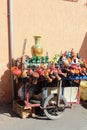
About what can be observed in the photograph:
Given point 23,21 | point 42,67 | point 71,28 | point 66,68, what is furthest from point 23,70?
point 71,28

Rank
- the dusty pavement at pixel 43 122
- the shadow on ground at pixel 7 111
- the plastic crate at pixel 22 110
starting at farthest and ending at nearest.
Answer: the shadow on ground at pixel 7 111 → the plastic crate at pixel 22 110 → the dusty pavement at pixel 43 122

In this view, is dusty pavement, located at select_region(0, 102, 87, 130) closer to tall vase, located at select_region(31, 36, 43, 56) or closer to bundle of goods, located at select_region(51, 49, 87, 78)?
bundle of goods, located at select_region(51, 49, 87, 78)

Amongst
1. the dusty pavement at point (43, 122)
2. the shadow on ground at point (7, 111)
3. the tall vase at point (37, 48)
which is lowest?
the dusty pavement at point (43, 122)

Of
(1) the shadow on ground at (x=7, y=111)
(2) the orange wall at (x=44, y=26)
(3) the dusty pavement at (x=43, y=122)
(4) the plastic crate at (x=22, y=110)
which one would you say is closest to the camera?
(3) the dusty pavement at (x=43, y=122)

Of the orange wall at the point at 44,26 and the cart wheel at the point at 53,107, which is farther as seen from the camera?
the orange wall at the point at 44,26

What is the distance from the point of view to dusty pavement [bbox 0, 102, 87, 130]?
204 inches

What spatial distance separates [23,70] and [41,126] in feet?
3.62

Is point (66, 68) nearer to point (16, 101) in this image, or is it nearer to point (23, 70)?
point (23, 70)

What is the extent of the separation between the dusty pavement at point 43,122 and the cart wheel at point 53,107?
11 cm

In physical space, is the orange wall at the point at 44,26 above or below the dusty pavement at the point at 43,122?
above

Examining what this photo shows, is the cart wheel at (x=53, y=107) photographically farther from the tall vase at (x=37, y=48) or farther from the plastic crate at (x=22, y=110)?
the tall vase at (x=37, y=48)

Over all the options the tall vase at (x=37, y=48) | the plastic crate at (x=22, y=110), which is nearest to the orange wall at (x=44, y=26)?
the tall vase at (x=37, y=48)

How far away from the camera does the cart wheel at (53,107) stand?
5.45 meters

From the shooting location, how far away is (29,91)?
553 cm
